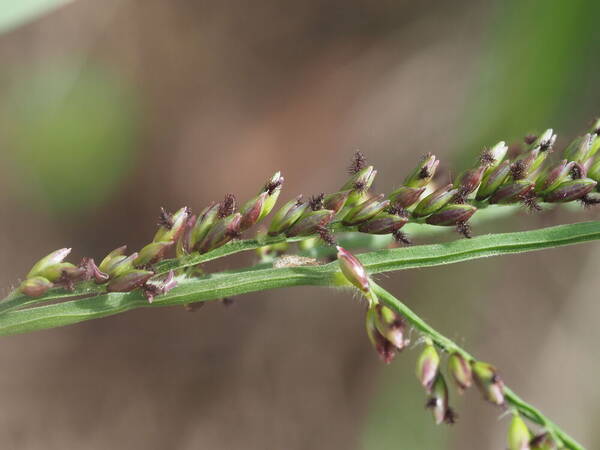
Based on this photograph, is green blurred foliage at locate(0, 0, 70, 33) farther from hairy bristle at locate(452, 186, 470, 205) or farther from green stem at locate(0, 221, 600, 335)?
hairy bristle at locate(452, 186, 470, 205)

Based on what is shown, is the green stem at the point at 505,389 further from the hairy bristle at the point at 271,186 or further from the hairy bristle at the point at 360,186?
the hairy bristle at the point at 271,186

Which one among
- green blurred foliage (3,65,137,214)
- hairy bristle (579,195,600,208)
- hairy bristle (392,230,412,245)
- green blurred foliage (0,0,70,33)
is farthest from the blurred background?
hairy bristle (392,230,412,245)

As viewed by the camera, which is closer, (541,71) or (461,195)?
(461,195)

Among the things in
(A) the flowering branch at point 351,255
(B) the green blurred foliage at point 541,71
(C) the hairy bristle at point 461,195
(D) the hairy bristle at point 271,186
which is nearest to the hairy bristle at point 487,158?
(A) the flowering branch at point 351,255

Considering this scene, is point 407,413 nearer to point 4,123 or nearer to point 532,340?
point 532,340

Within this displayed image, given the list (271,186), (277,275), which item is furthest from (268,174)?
(277,275)

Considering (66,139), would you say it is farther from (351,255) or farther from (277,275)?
(351,255)
